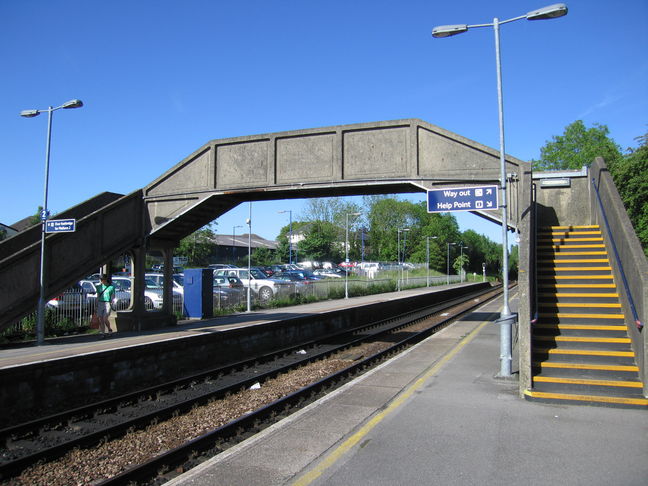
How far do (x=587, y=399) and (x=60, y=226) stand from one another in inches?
496

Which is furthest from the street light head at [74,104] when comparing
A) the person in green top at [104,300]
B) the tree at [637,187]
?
the tree at [637,187]

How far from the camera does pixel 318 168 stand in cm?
1423

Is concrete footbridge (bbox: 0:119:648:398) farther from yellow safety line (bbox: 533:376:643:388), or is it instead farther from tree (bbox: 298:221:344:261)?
tree (bbox: 298:221:344:261)

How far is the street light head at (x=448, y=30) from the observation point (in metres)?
9.08

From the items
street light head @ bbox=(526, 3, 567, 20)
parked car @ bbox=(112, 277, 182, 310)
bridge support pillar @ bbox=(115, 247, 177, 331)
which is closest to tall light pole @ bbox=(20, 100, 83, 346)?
bridge support pillar @ bbox=(115, 247, 177, 331)

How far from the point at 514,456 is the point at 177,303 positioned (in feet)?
55.7

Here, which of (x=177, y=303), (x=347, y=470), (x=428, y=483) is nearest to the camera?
(x=428, y=483)

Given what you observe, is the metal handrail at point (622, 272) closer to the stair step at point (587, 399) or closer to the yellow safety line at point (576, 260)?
the yellow safety line at point (576, 260)

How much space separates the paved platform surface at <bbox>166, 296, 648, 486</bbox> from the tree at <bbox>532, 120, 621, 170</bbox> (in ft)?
190

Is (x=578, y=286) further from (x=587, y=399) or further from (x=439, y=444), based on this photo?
(x=439, y=444)

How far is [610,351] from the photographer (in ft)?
25.4

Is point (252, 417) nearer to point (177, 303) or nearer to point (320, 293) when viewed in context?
point (177, 303)

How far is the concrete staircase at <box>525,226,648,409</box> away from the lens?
706 cm

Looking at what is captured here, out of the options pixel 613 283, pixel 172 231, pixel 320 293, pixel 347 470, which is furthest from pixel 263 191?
pixel 320 293
